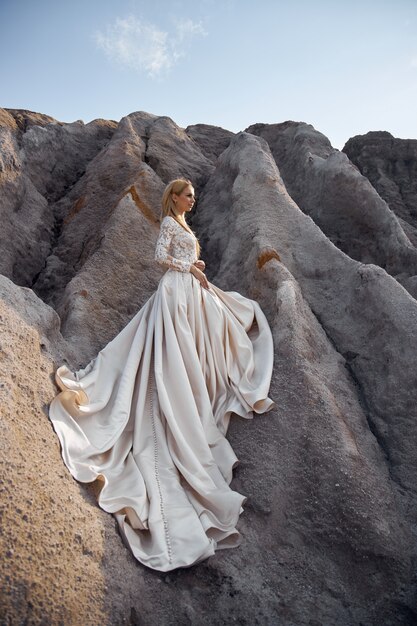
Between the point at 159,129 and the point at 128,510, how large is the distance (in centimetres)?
711

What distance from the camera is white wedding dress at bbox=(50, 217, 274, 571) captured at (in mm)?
3502

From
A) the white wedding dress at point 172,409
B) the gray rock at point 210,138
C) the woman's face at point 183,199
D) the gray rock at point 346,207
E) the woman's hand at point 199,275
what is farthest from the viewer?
the gray rock at point 210,138

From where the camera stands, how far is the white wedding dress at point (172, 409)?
3502 mm

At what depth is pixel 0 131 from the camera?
731 centimetres

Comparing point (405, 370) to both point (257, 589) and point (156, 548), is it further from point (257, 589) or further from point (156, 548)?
point (156, 548)

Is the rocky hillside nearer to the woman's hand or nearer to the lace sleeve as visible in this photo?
the woman's hand

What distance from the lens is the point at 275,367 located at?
Result: 183 inches

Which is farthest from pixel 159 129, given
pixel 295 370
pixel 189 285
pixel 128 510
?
pixel 128 510

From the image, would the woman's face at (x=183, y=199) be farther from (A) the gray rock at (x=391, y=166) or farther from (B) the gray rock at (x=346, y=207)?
(A) the gray rock at (x=391, y=166)

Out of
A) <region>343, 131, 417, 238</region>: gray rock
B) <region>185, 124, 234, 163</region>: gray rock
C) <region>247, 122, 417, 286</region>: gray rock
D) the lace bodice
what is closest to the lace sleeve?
the lace bodice

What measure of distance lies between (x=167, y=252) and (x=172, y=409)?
1.62 m

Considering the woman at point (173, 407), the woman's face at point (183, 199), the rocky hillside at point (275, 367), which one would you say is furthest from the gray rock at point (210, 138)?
the woman at point (173, 407)

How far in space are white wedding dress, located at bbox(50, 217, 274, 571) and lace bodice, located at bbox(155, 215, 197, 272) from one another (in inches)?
Answer: 0.4

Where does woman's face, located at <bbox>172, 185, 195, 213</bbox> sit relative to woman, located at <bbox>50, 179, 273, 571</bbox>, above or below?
above
